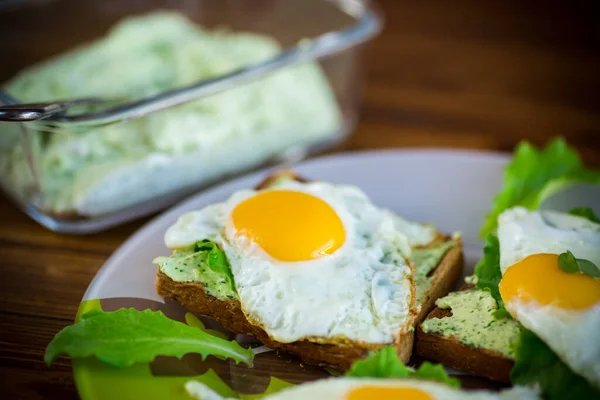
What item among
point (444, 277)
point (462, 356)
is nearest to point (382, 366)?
point (462, 356)

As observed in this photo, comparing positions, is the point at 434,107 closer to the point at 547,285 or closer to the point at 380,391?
the point at 547,285

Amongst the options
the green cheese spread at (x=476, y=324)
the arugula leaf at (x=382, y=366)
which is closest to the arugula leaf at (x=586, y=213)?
the green cheese spread at (x=476, y=324)

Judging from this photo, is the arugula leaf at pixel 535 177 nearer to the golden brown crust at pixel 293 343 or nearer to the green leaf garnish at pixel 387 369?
A: the golden brown crust at pixel 293 343

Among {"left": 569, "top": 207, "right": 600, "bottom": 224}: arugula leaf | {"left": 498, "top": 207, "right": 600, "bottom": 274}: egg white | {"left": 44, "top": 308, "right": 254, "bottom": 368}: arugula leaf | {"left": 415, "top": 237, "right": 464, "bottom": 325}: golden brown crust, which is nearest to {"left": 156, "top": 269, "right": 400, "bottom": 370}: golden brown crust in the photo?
{"left": 44, "top": 308, "right": 254, "bottom": 368}: arugula leaf

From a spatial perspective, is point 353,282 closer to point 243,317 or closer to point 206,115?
point 243,317

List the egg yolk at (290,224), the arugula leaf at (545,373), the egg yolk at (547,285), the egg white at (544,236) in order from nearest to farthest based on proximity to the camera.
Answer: the arugula leaf at (545,373) → the egg yolk at (547,285) → the egg yolk at (290,224) → the egg white at (544,236)

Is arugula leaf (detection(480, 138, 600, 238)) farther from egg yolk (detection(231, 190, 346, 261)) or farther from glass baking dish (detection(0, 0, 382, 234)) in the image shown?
glass baking dish (detection(0, 0, 382, 234))
